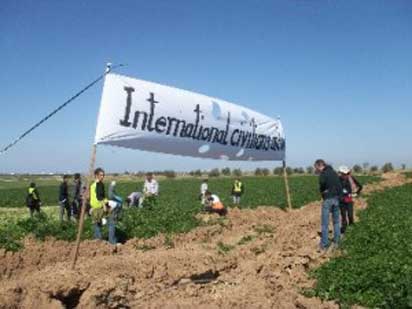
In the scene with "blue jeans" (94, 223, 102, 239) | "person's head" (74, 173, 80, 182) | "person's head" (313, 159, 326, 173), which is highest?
"person's head" (313, 159, 326, 173)

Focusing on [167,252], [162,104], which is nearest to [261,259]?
[167,252]

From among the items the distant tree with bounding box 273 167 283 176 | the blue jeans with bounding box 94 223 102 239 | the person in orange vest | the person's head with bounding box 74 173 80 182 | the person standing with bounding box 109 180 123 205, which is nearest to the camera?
the blue jeans with bounding box 94 223 102 239

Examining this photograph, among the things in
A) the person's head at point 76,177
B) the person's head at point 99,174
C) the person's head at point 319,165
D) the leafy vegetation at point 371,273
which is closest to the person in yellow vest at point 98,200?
the person's head at point 99,174

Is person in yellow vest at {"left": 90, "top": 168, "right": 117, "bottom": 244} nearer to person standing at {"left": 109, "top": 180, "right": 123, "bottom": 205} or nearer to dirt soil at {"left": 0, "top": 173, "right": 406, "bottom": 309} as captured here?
dirt soil at {"left": 0, "top": 173, "right": 406, "bottom": 309}

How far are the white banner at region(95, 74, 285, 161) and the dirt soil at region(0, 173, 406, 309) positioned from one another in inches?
79.3

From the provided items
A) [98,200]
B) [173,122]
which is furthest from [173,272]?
[98,200]

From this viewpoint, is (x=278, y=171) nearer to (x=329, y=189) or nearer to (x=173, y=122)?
(x=329, y=189)

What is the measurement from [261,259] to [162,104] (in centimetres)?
334

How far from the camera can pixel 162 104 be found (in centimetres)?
980

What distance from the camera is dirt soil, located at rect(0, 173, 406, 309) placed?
288 inches

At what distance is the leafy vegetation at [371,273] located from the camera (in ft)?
23.9

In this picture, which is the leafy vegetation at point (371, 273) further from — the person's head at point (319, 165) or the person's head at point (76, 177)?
the person's head at point (76, 177)

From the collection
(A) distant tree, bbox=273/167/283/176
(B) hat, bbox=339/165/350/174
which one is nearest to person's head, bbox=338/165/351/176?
(B) hat, bbox=339/165/350/174

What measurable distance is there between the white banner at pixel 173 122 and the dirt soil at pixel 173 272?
2.01 meters
